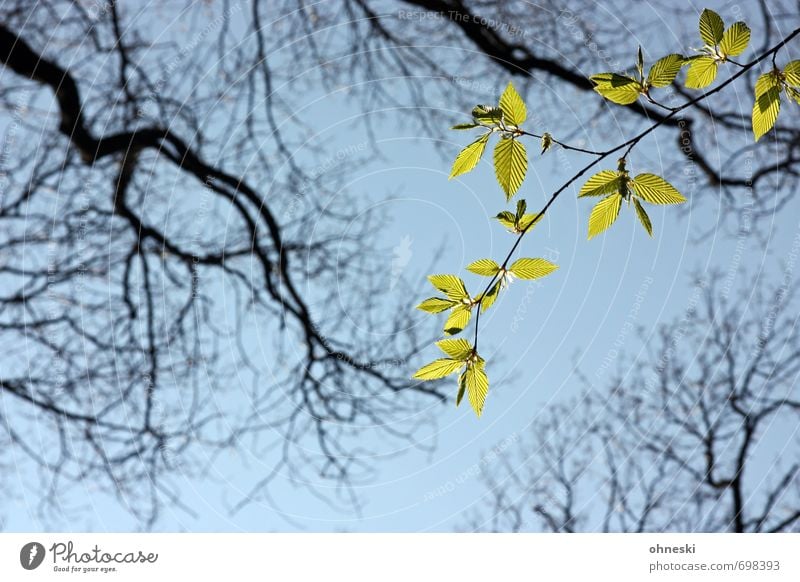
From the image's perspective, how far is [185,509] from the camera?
6.80 feet

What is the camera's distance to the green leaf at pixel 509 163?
608mm

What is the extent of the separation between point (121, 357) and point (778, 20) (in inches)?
96.1

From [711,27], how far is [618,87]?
11 cm

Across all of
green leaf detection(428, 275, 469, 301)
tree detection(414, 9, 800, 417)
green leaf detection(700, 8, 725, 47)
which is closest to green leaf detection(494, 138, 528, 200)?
tree detection(414, 9, 800, 417)

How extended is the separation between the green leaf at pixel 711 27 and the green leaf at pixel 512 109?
20 cm

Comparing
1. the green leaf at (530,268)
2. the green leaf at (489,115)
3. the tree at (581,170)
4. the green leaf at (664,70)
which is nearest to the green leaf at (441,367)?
the tree at (581,170)

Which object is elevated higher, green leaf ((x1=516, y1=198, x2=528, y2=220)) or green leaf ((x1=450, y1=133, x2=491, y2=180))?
green leaf ((x1=450, y1=133, x2=491, y2=180))

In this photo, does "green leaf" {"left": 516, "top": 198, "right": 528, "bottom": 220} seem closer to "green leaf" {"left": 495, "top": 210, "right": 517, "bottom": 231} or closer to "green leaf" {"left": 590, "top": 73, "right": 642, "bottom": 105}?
"green leaf" {"left": 495, "top": 210, "right": 517, "bottom": 231}

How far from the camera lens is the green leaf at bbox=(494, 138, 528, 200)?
0.61m

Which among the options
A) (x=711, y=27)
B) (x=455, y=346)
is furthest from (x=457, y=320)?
(x=711, y=27)

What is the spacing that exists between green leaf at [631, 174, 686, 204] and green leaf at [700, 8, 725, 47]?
0.15 m

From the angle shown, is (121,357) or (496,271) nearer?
(496,271)

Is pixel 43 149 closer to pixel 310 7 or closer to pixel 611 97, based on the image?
pixel 310 7
